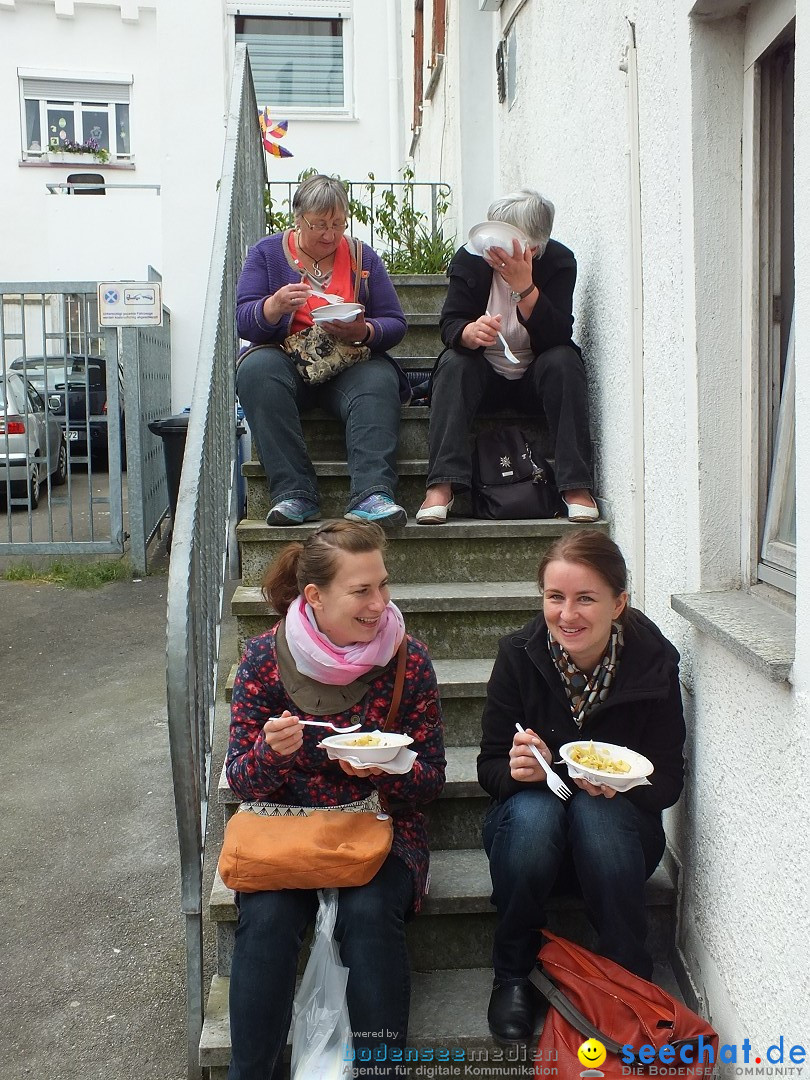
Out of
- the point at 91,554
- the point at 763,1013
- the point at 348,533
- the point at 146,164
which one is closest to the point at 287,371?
the point at 348,533

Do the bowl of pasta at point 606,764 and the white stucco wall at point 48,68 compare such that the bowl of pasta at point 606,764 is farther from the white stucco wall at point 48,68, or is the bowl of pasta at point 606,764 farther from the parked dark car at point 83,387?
the white stucco wall at point 48,68

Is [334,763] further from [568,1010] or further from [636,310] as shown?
[636,310]

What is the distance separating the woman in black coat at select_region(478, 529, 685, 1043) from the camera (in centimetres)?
221

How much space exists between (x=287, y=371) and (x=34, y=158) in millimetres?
14123

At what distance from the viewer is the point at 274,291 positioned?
12.3ft

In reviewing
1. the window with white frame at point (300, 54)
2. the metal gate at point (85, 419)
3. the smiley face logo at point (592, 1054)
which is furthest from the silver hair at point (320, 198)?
the window with white frame at point (300, 54)

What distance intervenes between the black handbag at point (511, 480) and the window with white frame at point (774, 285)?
1.23 m

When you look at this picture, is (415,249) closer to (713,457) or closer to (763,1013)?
(713,457)

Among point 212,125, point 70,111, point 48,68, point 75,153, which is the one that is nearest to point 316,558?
point 212,125

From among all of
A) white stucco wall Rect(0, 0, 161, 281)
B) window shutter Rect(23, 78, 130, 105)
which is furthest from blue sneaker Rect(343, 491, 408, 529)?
window shutter Rect(23, 78, 130, 105)

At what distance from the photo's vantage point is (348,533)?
2.32 meters

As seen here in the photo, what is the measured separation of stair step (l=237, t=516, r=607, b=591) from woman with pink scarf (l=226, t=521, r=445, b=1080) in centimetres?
93

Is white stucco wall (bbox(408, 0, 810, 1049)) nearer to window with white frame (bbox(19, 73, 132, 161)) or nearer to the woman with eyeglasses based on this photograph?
the woman with eyeglasses

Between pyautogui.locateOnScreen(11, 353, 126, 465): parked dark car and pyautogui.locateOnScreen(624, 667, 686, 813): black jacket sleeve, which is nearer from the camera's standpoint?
pyautogui.locateOnScreen(624, 667, 686, 813): black jacket sleeve
